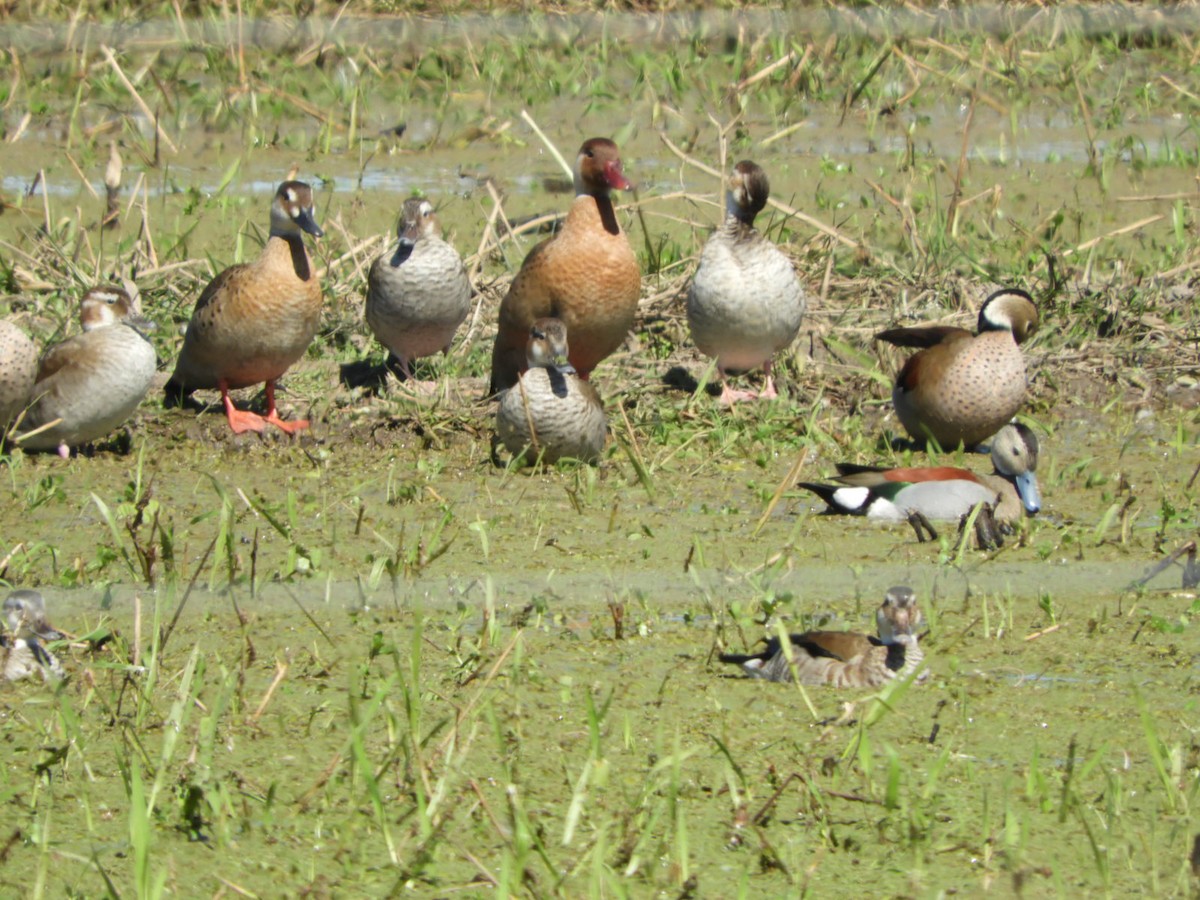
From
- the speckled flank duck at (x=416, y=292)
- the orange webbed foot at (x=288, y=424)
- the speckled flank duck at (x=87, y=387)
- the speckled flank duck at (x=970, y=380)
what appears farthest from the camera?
the speckled flank duck at (x=416, y=292)

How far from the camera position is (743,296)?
7.21 meters

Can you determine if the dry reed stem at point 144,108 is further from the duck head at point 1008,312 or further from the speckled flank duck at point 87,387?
the duck head at point 1008,312

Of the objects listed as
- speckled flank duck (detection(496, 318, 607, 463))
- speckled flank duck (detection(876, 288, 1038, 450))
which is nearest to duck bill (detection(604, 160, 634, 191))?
speckled flank duck (detection(496, 318, 607, 463))

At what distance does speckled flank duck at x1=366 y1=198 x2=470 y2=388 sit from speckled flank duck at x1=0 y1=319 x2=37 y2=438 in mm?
1393

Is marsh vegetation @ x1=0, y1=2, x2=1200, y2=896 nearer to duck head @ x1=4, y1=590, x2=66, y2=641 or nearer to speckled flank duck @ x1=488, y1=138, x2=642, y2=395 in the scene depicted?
duck head @ x1=4, y1=590, x2=66, y2=641

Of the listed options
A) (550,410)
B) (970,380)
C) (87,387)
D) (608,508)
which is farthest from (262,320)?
(970,380)

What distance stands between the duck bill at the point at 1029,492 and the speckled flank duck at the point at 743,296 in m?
1.52

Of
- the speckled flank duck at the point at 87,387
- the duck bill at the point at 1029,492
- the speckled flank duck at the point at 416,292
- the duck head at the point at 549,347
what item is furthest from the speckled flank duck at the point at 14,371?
the duck bill at the point at 1029,492

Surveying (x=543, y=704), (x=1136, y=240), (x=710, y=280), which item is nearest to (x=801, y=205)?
(x=1136, y=240)

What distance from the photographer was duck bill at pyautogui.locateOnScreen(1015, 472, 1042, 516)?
591 cm

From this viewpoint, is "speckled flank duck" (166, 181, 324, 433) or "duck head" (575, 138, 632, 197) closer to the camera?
"speckled flank duck" (166, 181, 324, 433)

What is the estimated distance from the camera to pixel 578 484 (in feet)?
20.4

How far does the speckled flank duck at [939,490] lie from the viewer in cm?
581

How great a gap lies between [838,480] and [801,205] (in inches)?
145
